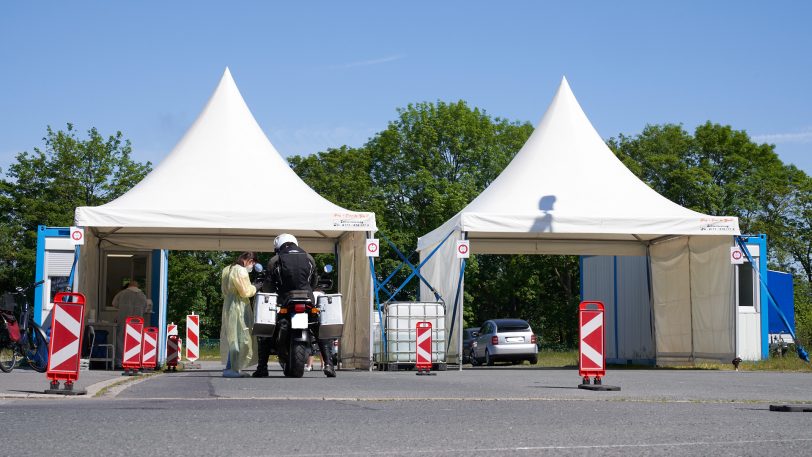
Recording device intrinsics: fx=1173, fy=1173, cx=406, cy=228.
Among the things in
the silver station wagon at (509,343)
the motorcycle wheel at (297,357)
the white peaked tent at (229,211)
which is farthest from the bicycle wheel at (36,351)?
the silver station wagon at (509,343)

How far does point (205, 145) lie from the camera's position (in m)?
23.4

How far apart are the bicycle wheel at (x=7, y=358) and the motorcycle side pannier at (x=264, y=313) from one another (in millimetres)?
4563

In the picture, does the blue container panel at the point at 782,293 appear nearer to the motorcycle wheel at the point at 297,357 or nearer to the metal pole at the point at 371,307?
the metal pole at the point at 371,307

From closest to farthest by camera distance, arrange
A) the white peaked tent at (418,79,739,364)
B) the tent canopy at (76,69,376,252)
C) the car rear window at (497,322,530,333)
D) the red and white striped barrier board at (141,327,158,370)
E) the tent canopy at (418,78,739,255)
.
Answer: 1. the red and white striped barrier board at (141,327,158,370)
2. the tent canopy at (76,69,376,252)
3. the tent canopy at (418,78,739,255)
4. the white peaked tent at (418,79,739,364)
5. the car rear window at (497,322,530,333)

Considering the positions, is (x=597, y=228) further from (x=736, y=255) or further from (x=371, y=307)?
(x=371, y=307)

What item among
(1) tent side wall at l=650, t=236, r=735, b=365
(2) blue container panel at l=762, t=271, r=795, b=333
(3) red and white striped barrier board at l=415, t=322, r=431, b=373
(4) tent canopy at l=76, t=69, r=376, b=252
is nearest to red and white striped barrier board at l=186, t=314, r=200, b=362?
(4) tent canopy at l=76, t=69, r=376, b=252

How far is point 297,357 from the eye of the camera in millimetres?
15578

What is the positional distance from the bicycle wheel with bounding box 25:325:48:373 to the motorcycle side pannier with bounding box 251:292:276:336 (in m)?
4.47

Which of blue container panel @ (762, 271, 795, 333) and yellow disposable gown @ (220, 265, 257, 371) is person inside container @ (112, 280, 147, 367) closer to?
yellow disposable gown @ (220, 265, 257, 371)

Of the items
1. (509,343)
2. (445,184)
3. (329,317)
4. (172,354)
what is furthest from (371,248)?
(445,184)

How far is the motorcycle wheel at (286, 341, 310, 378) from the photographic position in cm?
1558

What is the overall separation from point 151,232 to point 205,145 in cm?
256

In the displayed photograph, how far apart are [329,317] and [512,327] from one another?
19.7 m

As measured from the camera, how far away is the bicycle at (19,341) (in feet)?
59.4
